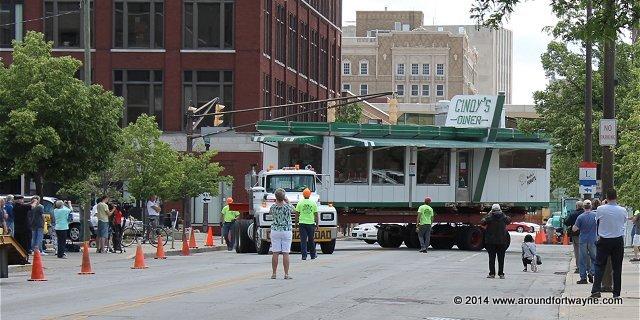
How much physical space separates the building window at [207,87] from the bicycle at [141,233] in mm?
17633

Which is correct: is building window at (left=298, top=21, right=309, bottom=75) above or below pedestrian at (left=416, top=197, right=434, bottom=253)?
above

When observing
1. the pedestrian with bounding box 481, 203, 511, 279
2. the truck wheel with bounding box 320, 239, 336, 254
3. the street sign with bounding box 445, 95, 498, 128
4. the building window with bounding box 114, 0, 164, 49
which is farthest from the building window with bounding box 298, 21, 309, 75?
the pedestrian with bounding box 481, 203, 511, 279

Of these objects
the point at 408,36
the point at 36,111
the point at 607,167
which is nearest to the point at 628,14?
the point at 607,167

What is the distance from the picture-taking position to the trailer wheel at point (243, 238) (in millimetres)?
39812

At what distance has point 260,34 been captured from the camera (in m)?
66.8

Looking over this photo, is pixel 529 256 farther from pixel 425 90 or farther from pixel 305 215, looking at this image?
pixel 425 90

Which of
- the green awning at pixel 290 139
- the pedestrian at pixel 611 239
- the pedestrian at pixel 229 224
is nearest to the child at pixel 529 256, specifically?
the pedestrian at pixel 611 239

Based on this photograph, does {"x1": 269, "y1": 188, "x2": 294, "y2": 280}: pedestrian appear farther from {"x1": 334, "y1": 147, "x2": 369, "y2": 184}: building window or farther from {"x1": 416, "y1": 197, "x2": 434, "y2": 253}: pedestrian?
{"x1": 334, "y1": 147, "x2": 369, "y2": 184}: building window

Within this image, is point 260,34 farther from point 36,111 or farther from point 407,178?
point 36,111

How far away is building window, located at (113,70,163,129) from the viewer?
66750mm

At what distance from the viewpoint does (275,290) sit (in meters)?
22.7

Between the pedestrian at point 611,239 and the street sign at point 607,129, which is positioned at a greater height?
the street sign at point 607,129

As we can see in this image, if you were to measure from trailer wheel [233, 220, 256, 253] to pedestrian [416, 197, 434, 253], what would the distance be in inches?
209

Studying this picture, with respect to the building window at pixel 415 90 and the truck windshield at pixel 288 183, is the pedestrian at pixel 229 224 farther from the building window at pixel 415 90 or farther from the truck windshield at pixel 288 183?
the building window at pixel 415 90
